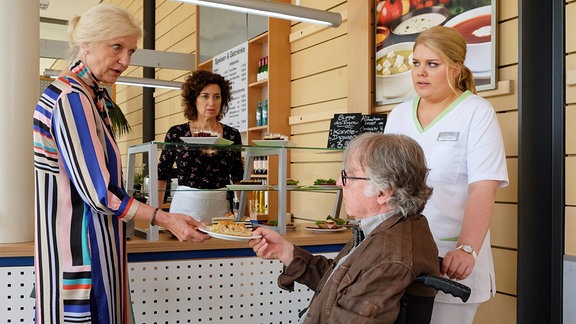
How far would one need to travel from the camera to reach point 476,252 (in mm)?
1814

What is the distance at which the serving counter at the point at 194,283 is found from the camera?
92.9 inches

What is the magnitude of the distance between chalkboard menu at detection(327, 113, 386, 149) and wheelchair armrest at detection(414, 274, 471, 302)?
6.76 ft

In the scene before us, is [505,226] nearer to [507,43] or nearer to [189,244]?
[507,43]

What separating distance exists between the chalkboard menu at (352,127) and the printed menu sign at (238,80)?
2187 millimetres

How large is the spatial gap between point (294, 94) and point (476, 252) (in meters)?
3.39

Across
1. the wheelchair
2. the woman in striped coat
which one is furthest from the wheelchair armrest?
the woman in striped coat

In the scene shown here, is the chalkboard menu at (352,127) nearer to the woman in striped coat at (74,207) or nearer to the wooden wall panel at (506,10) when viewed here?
the wooden wall panel at (506,10)

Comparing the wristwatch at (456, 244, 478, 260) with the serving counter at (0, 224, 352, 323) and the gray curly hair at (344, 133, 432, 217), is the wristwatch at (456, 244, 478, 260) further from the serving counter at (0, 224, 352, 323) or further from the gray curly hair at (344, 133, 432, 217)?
the serving counter at (0, 224, 352, 323)

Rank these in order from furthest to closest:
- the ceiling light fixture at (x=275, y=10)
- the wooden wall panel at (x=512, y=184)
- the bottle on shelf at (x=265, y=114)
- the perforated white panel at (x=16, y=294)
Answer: the bottle on shelf at (x=265, y=114)
the ceiling light fixture at (x=275, y=10)
the wooden wall panel at (x=512, y=184)
the perforated white panel at (x=16, y=294)

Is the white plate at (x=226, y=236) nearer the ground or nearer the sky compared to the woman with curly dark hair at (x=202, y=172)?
nearer the ground

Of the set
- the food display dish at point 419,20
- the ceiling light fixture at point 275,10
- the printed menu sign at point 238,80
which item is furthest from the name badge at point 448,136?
the printed menu sign at point 238,80

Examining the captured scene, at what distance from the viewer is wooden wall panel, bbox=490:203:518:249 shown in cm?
283

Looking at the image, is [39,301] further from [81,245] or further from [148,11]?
[148,11]

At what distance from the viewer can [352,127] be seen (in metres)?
3.47
